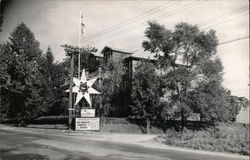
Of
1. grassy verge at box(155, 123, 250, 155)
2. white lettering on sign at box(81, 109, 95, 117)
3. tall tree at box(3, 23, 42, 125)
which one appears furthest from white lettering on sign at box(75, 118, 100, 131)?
tall tree at box(3, 23, 42, 125)

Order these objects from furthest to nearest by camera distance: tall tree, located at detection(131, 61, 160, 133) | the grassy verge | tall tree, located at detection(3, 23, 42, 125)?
tall tree, located at detection(3, 23, 42, 125) < tall tree, located at detection(131, 61, 160, 133) < the grassy verge

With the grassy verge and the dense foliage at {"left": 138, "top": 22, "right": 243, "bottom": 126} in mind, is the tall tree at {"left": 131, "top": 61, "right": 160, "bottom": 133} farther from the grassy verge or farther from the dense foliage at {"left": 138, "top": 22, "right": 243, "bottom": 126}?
the grassy verge

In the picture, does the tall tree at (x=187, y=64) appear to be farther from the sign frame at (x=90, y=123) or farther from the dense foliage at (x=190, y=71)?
the sign frame at (x=90, y=123)

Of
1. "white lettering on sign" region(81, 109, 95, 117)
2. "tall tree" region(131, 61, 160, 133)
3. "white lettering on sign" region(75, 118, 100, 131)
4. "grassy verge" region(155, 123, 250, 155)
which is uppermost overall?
"tall tree" region(131, 61, 160, 133)

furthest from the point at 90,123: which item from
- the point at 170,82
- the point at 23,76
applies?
the point at 23,76

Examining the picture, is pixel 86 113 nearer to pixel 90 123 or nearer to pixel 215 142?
pixel 90 123

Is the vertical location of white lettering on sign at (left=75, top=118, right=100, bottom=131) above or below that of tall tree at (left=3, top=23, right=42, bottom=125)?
below

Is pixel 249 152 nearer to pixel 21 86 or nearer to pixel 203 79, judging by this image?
pixel 203 79

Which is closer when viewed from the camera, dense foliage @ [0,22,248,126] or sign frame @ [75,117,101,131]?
sign frame @ [75,117,101,131]

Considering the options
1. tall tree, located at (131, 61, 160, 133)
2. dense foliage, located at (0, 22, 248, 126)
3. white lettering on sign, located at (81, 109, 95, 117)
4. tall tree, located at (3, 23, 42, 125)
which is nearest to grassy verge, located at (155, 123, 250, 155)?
white lettering on sign, located at (81, 109, 95, 117)

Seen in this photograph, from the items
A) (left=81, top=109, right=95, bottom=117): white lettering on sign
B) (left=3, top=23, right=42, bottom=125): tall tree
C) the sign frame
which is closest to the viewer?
(left=81, top=109, right=95, bottom=117): white lettering on sign

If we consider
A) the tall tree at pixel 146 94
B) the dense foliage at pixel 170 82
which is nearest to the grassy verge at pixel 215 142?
the tall tree at pixel 146 94

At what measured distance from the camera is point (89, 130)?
2634cm

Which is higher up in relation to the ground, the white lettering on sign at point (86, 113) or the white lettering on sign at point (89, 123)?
the white lettering on sign at point (86, 113)
